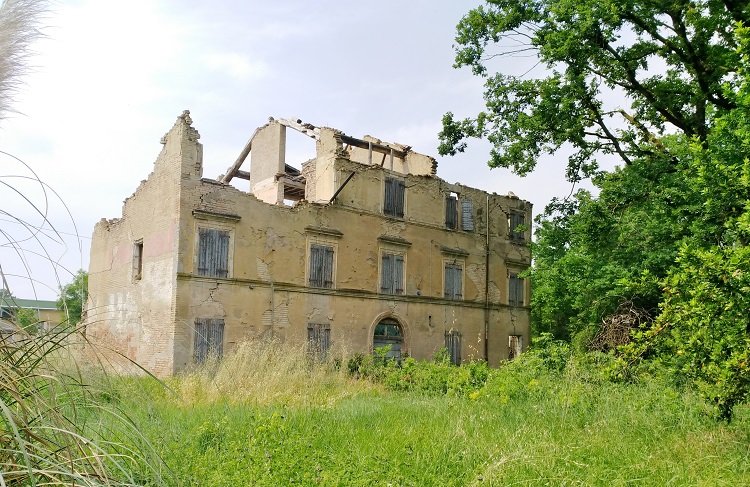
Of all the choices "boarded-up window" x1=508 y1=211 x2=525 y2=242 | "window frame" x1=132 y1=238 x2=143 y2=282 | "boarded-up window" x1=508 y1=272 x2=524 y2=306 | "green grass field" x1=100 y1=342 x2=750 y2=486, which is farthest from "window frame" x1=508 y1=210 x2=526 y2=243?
"green grass field" x1=100 y1=342 x2=750 y2=486

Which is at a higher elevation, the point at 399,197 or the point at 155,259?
the point at 399,197

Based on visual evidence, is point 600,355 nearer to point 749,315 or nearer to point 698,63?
point 749,315

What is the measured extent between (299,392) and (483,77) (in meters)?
9.19

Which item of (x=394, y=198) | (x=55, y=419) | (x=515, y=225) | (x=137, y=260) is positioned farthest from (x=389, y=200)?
(x=55, y=419)

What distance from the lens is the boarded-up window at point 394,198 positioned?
2048cm

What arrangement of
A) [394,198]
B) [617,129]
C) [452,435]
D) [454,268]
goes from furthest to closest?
[454,268]
[394,198]
[617,129]
[452,435]

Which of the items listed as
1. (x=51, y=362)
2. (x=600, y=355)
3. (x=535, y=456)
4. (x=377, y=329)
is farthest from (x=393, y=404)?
(x=377, y=329)

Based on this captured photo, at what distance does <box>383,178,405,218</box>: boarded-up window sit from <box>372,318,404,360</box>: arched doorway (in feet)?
11.4

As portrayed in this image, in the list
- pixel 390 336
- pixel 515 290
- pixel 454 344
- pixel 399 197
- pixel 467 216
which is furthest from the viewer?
pixel 515 290

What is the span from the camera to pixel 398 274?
20.4 m

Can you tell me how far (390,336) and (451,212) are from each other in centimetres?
504

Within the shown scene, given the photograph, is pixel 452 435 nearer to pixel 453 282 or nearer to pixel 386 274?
pixel 386 274

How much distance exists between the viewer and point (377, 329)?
64.7ft

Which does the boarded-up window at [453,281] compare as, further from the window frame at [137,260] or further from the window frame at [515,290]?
the window frame at [137,260]
